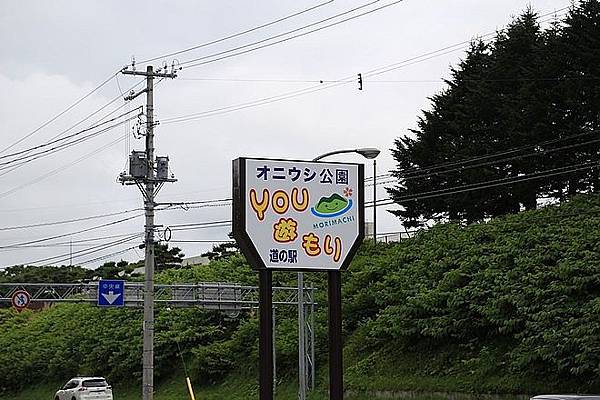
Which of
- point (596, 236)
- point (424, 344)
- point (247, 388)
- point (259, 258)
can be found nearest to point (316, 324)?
point (247, 388)

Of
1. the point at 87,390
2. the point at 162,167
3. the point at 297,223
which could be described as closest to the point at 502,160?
the point at 162,167

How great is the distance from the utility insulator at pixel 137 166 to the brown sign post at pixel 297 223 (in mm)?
21301

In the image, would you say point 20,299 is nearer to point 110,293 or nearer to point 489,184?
point 110,293

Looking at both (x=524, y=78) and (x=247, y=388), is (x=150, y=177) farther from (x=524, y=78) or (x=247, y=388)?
(x=524, y=78)

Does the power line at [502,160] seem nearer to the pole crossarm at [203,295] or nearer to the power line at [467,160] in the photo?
the power line at [467,160]

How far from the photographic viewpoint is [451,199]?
57469mm

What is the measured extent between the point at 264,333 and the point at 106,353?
44.0 meters

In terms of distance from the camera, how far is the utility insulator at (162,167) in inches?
1513

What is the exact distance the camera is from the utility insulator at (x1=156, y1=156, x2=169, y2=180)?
38438mm

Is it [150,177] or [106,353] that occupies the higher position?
[150,177]

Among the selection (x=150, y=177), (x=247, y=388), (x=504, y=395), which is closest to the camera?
(x=504, y=395)

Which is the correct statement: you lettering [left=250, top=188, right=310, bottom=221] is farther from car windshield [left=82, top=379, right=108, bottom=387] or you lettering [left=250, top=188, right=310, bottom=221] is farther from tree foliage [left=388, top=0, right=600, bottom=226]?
tree foliage [left=388, top=0, right=600, bottom=226]

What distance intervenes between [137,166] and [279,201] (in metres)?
21.8

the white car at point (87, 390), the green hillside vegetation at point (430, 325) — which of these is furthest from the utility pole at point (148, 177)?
the green hillside vegetation at point (430, 325)
